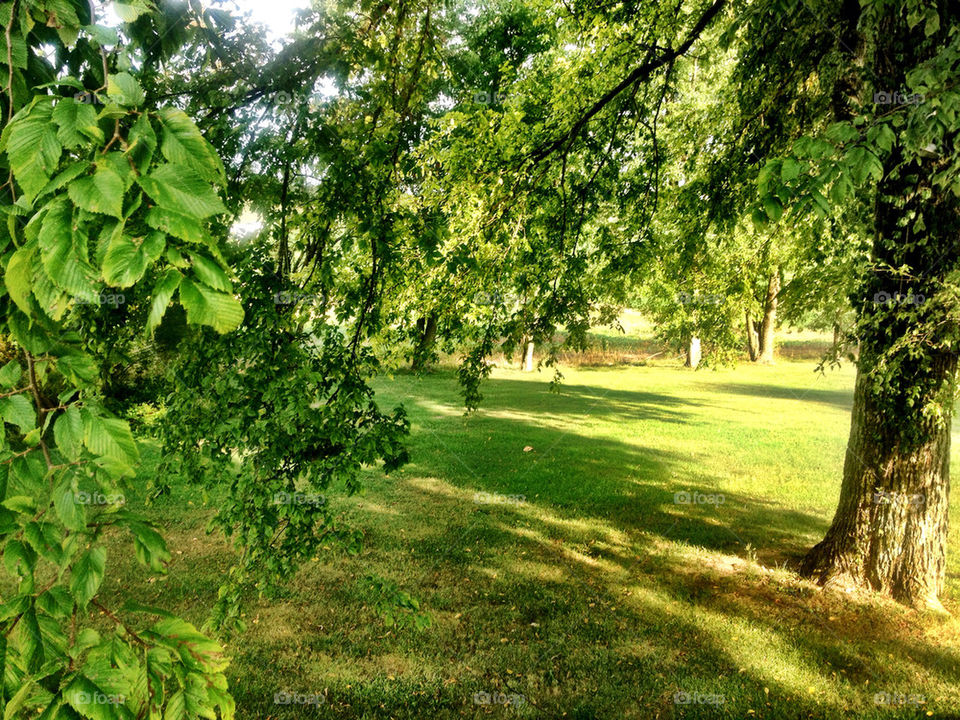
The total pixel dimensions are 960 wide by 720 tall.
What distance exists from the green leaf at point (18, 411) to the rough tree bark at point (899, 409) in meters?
5.67

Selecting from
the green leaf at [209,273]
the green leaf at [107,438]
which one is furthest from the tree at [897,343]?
the green leaf at [107,438]

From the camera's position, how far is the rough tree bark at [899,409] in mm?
5172

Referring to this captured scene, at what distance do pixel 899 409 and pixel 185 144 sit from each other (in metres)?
6.66

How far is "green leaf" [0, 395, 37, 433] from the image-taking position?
1283 millimetres

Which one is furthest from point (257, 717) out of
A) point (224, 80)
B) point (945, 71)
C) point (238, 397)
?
point (945, 71)

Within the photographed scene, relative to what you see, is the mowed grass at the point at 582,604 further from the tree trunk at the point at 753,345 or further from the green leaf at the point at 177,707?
the tree trunk at the point at 753,345

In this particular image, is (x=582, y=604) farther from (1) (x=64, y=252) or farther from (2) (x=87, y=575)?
(1) (x=64, y=252)

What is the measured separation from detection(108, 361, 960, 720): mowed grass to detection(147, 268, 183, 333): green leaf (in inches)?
178

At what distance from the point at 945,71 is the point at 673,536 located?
6955mm

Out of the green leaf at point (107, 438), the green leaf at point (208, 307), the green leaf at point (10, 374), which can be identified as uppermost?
the green leaf at point (208, 307)

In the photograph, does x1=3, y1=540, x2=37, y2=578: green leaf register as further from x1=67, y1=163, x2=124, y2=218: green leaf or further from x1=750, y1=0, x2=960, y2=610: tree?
x1=750, y1=0, x2=960, y2=610: tree

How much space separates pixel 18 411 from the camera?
132 cm

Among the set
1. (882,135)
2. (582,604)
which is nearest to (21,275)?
(882,135)

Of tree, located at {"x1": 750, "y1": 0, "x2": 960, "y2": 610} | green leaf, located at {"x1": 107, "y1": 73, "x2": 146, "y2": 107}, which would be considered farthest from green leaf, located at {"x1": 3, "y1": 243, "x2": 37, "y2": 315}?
tree, located at {"x1": 750, "y1": 0, "x2": 960, "y2": 610}
